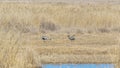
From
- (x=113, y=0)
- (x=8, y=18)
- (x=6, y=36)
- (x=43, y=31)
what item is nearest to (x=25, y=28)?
(x=43, y=31)

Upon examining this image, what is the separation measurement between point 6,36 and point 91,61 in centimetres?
187

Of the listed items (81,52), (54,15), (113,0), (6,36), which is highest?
(6,36)

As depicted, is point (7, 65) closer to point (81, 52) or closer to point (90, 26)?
point (81, 52)

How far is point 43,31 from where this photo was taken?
19422mm

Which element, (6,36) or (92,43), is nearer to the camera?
(6,36)

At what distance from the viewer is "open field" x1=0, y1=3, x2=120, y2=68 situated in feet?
34.2

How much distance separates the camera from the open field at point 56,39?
10432 mm

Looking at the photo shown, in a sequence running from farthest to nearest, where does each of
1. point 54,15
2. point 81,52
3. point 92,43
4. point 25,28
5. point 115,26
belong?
point 54,15
point 115,26
point 25,28
point 92,43
point 81,52

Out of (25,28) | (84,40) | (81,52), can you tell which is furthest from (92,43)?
(25,28)

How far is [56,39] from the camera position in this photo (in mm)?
16062

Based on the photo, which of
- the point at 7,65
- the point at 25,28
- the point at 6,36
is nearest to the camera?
the point at 7,65

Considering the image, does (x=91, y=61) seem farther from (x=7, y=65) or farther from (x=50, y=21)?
(x=50, y=21)

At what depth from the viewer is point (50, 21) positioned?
21.5 meters

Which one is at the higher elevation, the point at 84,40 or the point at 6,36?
the point at 6,36
